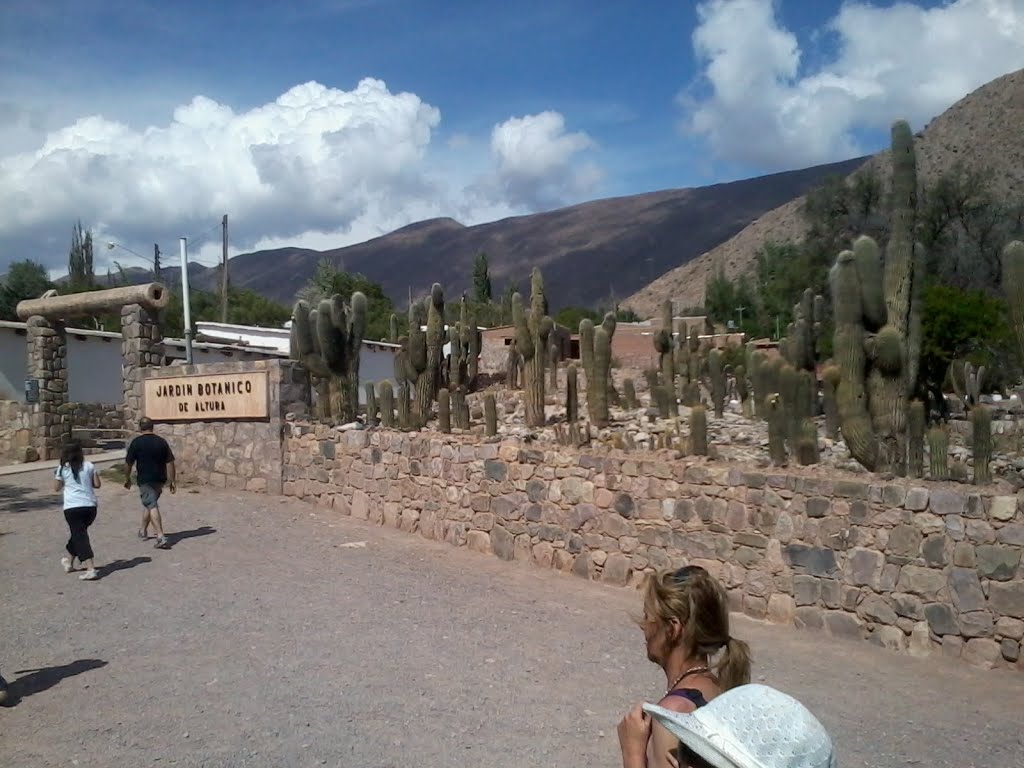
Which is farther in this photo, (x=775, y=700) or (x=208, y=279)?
(x=208, y=279)

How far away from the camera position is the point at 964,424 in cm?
1848

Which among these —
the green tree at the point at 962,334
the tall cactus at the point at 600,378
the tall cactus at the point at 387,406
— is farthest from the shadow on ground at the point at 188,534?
the green tree at the point at 962,334

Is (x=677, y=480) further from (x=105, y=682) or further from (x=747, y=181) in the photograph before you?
(x=747, y=181)

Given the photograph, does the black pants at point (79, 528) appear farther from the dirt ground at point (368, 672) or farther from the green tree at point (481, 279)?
the green tree at point (481, 279)

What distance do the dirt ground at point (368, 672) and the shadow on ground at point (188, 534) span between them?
591 mm

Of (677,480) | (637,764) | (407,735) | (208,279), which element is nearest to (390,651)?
(407,735)

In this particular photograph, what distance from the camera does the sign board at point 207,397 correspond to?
613 inches

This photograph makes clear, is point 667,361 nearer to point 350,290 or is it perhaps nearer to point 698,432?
point 698,432

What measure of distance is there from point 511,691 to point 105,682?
9.47ft

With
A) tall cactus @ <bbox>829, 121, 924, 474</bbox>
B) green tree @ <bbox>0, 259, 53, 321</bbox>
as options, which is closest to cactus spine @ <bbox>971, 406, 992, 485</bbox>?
tall cactus @ <bbox>829, 121, 924, 474</bbox>

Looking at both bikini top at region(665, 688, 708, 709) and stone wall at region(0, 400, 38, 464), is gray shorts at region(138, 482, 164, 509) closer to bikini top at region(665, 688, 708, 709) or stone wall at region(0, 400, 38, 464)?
bikini top at region(665, 688, 708, 709)

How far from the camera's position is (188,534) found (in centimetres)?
1239

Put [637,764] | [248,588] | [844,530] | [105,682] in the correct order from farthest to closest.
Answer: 1. [248,588]
2. [844,530]
3. [105,682]
4. [637,764]

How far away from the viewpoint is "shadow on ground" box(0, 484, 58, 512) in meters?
14.3
